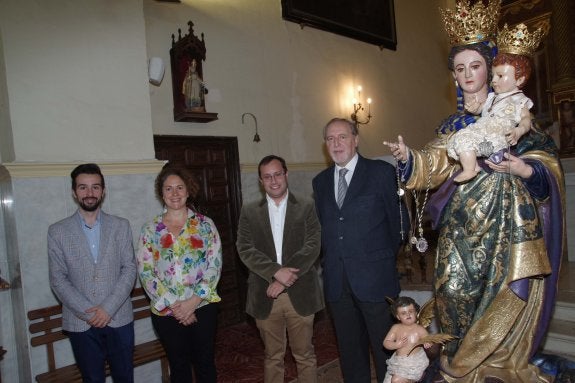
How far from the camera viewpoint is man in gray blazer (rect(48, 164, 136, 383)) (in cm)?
255

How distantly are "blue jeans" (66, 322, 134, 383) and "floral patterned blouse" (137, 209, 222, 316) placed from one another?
33cm

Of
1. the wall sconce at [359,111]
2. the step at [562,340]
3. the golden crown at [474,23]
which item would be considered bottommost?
the step at [562,340]

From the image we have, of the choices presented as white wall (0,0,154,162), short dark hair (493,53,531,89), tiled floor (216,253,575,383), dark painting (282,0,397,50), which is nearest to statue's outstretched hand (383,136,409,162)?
short dark hair (493,53,531,89)

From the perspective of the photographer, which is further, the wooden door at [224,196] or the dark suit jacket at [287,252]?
the wooden door at [224,196]

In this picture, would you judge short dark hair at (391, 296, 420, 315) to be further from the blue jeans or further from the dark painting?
the dark painting

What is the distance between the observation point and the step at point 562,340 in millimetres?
2932

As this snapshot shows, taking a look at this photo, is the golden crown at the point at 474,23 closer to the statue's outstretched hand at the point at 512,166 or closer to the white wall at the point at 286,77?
the statue's outstretched hand at the point at 512,166

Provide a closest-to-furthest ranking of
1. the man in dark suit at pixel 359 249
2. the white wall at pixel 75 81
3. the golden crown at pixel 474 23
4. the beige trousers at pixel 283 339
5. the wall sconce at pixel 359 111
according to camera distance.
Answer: the golden crown at pixel 474 23 → the man in dark suit at pixel 359 249 → the beige trousers at pixel 283 339 → the white wall at pixel 75 81 → the wall sconce at pixel 359 111

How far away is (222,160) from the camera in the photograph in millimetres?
4891

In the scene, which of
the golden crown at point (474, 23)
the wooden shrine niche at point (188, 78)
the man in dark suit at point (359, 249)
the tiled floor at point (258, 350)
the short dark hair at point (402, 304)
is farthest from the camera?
the wooden shrine niche at point (188, 78)

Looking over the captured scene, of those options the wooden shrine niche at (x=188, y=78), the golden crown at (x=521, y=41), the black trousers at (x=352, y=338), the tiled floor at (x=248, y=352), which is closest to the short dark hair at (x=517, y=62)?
the golden crown at (x=521, y=41)

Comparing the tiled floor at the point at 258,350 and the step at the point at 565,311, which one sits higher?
the step at the point at 565,311

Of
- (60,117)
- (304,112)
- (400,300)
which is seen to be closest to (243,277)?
(304,112)

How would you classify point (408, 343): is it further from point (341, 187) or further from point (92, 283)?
point (92, 283)
